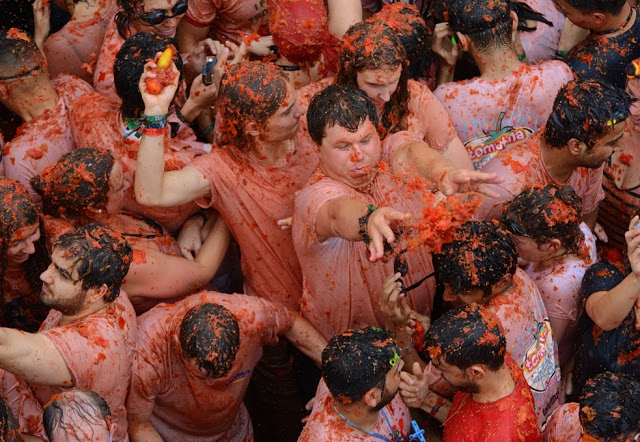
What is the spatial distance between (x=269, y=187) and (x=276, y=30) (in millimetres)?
1124

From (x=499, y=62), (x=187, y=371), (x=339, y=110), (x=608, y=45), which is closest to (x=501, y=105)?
(x=499, y=62)

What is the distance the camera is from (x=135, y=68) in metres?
5.59

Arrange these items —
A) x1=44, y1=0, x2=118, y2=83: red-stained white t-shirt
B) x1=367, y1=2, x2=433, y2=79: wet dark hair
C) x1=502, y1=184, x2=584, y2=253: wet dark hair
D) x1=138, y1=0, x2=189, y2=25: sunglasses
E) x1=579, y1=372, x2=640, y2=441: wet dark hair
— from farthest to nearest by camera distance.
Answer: x1=44, y1=0, x2=118, y2=83: red-stained white t-shirt < x1=138, y1=0, x2=189, y2=25: sunglasses < x1=367, y1=2, x2=433, y2=79: wet dark hair < x1=502, y1=184, x2=584, y2=253: wet dark hair < x1=579, y1=372, x2=640, y2=441: wet dark hair

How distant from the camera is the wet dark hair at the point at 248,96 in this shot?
5.36 metres

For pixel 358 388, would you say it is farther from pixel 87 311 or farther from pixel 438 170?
pixel 87 311

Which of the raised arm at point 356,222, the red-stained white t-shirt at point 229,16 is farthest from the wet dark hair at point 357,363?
the red-stained white t-shirt at point 229,16

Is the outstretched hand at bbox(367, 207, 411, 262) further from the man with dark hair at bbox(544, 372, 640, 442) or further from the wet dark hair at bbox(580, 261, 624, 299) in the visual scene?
the wet dark hair at bbox(580, 261, 624, 299)

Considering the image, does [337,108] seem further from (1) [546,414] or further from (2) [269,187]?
(1) [546,414]

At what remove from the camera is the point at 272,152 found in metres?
5.59

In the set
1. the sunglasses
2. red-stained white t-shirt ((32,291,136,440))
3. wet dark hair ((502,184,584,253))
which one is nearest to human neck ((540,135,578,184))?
wet dark hair ((502,184,584,253))

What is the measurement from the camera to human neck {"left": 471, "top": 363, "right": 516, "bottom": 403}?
15.1ft

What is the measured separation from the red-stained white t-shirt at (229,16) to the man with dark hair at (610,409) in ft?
11.8

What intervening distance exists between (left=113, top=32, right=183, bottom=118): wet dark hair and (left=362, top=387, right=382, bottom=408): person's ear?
2.24 metres

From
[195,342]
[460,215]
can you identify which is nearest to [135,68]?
[195,342]
